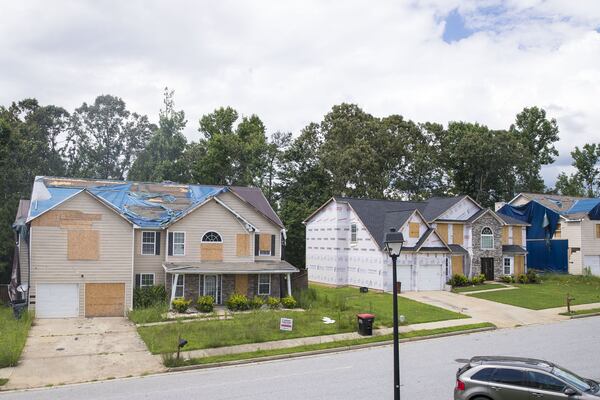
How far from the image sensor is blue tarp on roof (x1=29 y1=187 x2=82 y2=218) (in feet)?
101

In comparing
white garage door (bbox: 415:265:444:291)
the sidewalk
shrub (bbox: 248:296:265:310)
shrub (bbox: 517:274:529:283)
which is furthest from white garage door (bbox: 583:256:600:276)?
shrub (bbox: 248:296:265:310)

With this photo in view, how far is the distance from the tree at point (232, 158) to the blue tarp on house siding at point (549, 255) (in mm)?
27944

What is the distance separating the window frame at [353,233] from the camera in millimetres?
42844

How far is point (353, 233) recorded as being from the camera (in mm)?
43250

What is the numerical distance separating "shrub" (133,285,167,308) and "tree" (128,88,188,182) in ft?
83.3

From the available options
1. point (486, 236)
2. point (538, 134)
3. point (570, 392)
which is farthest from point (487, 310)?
point (538, 134)

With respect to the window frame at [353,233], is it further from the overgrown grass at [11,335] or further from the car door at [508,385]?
the car door at [508,385]

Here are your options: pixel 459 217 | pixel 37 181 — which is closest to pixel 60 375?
pixel 37 181

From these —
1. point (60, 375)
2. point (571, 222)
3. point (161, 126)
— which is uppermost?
point (161, 126)

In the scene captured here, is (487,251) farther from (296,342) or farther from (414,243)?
(296,342)

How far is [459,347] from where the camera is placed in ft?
73.0

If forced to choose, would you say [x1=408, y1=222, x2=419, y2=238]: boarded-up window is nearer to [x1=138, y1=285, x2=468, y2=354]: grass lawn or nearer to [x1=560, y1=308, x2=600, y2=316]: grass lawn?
[x1=138, y1=285, x2=468, y2=354]: grass lawn

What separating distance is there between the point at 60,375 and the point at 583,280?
1599 inches

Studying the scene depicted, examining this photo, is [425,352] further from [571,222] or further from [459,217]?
[571,222]
